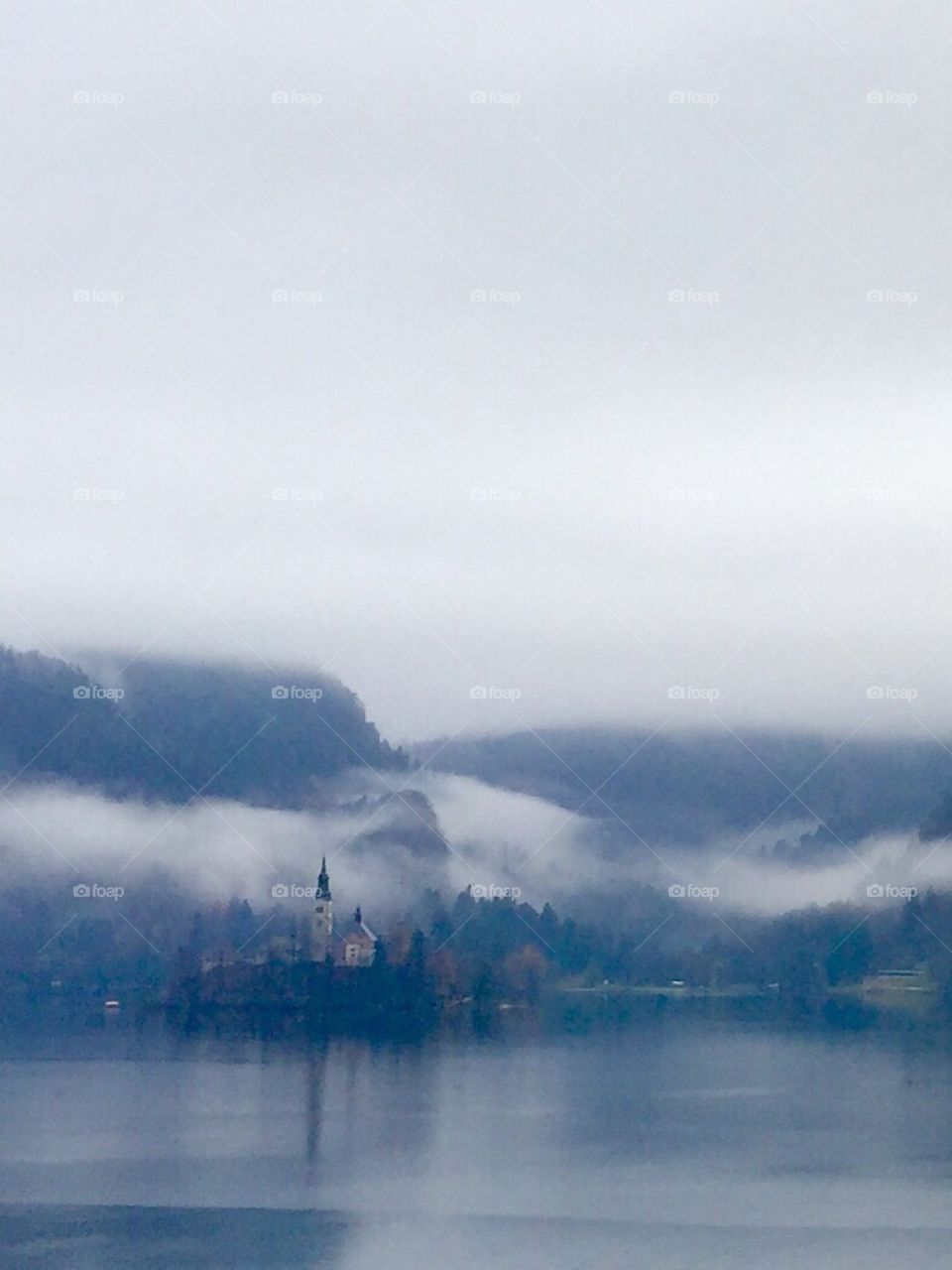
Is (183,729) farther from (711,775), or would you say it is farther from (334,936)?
(711,775)

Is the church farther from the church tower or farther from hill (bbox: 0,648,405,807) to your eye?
hill (bbox: 0,648,405,807)

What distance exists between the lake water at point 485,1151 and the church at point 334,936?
523 mm

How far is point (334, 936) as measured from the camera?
8.53 meters

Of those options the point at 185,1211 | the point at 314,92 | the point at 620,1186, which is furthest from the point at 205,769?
the point at 314,92

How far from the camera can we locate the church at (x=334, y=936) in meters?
8.50

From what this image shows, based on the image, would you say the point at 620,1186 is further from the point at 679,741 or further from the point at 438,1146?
the point at 679,741

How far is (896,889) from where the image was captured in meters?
8.58

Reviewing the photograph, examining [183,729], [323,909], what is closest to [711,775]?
[323,909]

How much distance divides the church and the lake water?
1.71ft

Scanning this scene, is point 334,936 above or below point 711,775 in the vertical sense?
below

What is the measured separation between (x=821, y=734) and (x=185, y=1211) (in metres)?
3.89

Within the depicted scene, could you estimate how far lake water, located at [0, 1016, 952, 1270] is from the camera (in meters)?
7.62

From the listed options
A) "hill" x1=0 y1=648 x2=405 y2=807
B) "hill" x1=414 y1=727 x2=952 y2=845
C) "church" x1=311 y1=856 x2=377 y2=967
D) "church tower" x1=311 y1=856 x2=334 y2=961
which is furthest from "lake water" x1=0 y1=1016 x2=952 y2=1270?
"hill" x1=0 y1=648 x2=405 y2=807

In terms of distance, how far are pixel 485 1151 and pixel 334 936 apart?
130cm
